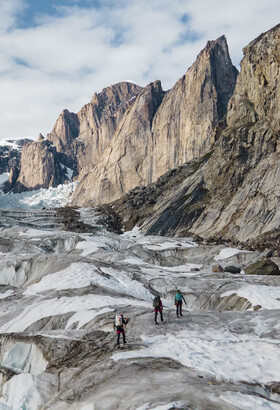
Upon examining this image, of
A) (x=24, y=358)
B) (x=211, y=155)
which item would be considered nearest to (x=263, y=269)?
(x=24, y=358)

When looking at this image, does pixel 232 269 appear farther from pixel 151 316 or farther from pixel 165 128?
pixel 165 128

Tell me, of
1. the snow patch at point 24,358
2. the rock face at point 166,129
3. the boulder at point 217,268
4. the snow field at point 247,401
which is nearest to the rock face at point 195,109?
the rock face at point 166,129

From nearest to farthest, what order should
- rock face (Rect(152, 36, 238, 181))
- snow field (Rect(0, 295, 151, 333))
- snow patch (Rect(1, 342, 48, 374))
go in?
1. snow patch (Rect(1, 342, 48, 374))
2. snow field (Rect(0, 295, 151, 333))
3. rock face (Rect(152, 36, 238, 181))

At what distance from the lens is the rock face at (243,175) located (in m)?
75.1

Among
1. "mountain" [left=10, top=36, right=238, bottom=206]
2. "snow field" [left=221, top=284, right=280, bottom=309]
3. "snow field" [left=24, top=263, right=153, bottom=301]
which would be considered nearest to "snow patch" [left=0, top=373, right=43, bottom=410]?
"snow field" [left=24, top=263, right=153, bottom=301]

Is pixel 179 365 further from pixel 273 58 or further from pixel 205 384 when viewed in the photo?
pixel 273 58

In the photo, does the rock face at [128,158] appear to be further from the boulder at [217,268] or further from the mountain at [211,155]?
the boulder at [217,268]

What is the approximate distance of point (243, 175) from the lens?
87.7m

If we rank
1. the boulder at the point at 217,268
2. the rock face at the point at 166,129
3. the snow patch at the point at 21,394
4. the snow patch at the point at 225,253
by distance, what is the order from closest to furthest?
the snow patch at the point at 21,394
the boulder at the point at 217,268
the snow patch at the point at 225,253
the rock face at the point at 166,129

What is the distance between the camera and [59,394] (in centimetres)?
1540

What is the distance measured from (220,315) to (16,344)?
12.9m

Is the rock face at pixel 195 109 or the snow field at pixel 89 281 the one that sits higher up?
the rock face at pixel 195 109

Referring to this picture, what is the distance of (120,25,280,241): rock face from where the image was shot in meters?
75.1

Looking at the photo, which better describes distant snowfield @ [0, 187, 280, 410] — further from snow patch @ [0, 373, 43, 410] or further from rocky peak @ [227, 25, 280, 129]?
rocky peak @ [227, 25, 280, 129]
